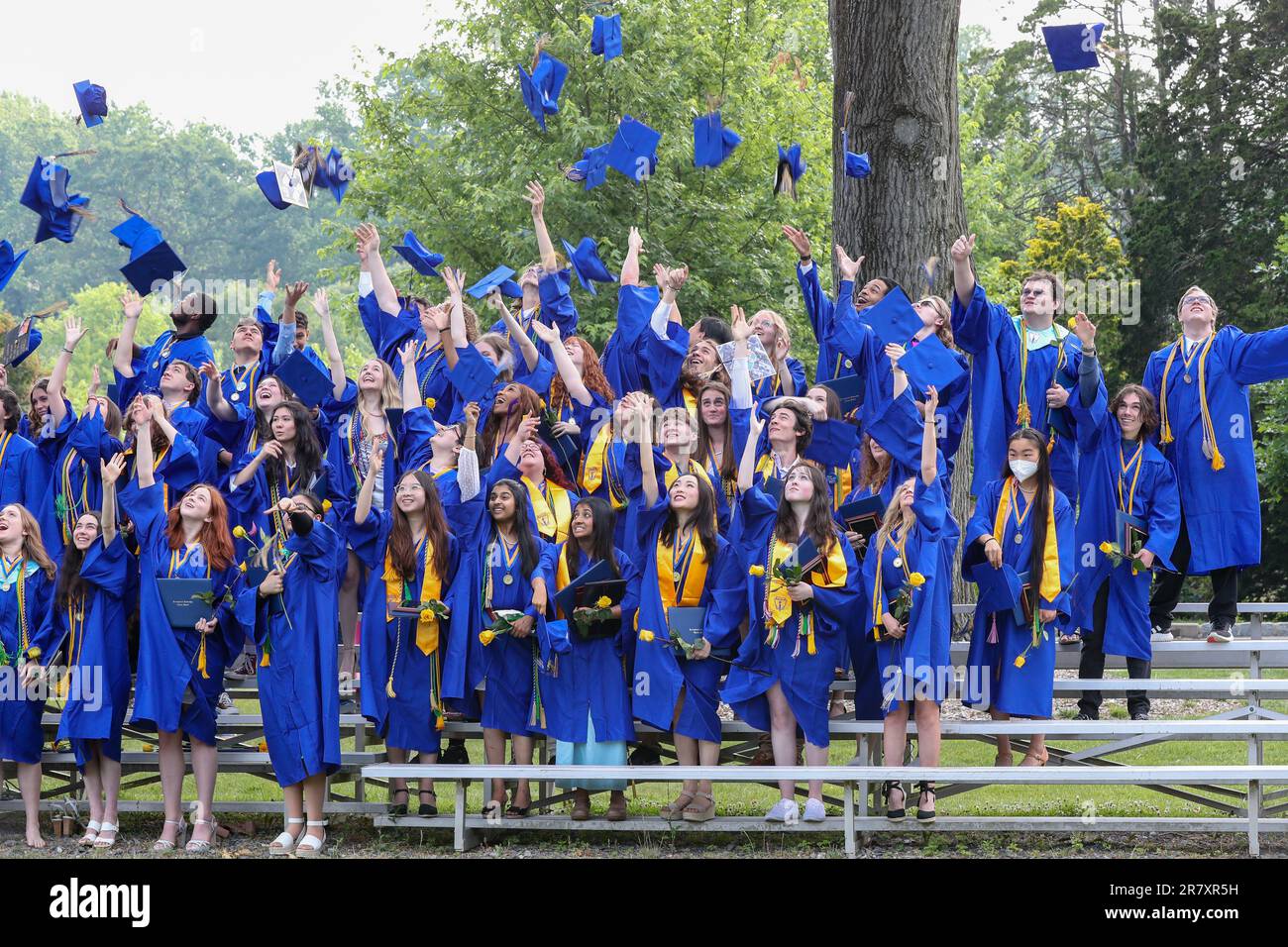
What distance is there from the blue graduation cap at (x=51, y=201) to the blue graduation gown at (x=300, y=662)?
3224mm

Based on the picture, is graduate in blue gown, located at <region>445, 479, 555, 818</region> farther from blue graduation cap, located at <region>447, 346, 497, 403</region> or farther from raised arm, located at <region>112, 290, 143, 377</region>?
raised arm, located at <region>112, 290, 143, 377</region>

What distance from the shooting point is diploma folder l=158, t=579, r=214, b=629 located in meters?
7.48

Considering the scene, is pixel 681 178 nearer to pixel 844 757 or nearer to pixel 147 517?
pixel 844 757

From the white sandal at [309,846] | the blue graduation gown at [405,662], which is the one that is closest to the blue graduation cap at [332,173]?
the blue graduation gown at [405,662]

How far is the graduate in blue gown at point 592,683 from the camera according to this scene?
729 centimetres

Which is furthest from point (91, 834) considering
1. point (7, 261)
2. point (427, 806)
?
point (7, 261)

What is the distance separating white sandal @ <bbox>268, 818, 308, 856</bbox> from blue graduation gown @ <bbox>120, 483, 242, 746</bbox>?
58cm

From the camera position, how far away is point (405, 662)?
24.7 ft

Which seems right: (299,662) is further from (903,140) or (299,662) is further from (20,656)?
Result: (903,140)

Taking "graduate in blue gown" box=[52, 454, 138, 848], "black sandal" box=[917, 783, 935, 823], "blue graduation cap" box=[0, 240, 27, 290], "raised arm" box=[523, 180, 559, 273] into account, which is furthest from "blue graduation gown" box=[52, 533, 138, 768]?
"black sandal" box=[917, 783, 935, 823]

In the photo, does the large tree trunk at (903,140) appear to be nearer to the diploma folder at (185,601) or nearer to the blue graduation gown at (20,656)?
the diploma folder at (185,601)

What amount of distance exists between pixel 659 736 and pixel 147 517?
2685 mm

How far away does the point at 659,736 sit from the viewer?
25.4 feet

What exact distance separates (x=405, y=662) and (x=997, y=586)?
2757mm
